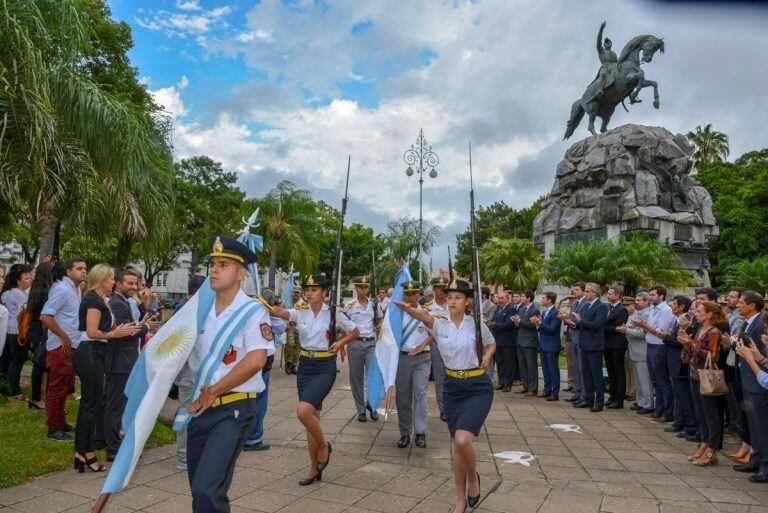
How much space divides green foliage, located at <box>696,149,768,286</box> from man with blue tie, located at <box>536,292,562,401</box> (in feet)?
84.8

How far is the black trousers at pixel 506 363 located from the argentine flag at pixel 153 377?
9.22 meters

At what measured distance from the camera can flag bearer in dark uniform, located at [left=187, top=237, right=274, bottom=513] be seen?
3031 mm

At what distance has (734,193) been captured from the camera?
36.6 m

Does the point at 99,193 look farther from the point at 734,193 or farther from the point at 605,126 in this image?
the point at 734,193

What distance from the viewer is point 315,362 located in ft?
19.3

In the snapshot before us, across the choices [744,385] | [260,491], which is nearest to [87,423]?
[260,491]

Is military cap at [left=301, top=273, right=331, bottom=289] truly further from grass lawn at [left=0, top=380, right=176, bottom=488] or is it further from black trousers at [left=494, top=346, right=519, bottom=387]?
black trousers at [left=494, top=346, right=519, bottom=387]

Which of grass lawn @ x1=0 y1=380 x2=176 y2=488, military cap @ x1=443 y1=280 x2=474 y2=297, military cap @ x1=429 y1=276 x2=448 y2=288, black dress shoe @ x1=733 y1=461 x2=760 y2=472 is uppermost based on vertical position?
military cap @ x1=429 y1=276 x2=448 y2=288

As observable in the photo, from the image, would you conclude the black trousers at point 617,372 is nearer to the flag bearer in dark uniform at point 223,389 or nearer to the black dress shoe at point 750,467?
the black dress shoe at point 750,467

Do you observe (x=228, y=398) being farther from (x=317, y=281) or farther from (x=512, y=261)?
(x=512, y=261)

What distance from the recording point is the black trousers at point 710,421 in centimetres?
633

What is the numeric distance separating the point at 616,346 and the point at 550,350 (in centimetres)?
128

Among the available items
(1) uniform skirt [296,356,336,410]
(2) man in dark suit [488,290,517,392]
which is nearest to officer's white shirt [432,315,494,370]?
(1) uniform skirt [296,356,336,410]

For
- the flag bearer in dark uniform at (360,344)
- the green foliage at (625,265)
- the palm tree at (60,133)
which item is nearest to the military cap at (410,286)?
the flag bearer in dark uniform at (360,344)
